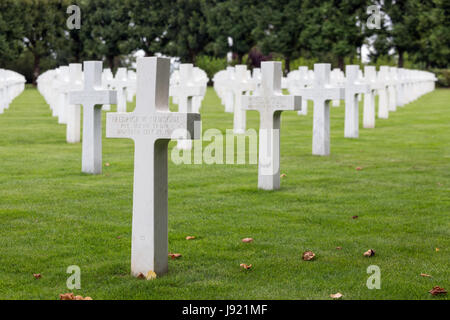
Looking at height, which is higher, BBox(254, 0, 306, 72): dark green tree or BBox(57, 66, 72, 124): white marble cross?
BBox(254, 0, 306, 72): dark green tree

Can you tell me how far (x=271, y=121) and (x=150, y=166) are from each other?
4258 mm

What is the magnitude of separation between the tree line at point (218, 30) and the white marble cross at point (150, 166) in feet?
142

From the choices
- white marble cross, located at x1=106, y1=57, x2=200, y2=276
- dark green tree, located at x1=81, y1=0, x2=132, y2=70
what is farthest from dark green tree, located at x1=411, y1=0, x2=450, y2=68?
white marble cross, located at x1=106, y1=57, x2=200, y2=276

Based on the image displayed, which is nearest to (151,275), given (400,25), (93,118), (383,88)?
(93,118)

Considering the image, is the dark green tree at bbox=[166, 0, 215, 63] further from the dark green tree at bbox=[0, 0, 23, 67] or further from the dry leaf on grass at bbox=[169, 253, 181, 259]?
the dry leaf on grass at bbox=[169, 253, 181, 259]

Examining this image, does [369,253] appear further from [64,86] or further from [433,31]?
[433,31]

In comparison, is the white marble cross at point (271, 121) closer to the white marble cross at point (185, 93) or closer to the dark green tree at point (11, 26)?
the white marble cross at point (185, 93)

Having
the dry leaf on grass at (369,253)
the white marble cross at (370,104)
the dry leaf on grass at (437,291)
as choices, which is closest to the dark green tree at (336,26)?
the white marble cross at (370,104)

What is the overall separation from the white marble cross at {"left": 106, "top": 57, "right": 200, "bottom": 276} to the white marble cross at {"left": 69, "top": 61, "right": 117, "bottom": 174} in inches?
200

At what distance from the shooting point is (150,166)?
540 centimetres

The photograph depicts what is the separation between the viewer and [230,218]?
24.7 feet

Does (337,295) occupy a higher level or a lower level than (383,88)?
lower

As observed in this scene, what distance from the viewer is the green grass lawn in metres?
5.26

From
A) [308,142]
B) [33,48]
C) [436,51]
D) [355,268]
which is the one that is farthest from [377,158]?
[33,48]
